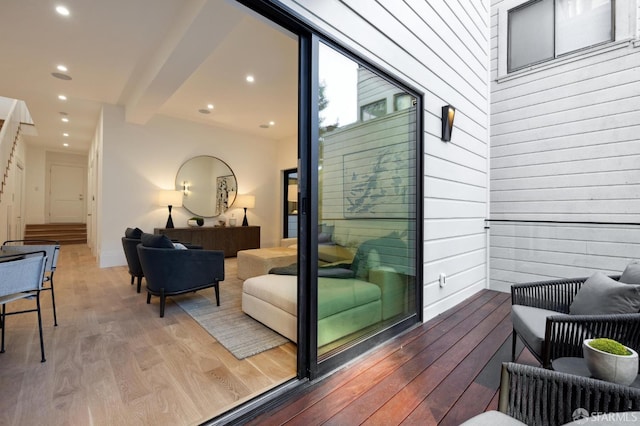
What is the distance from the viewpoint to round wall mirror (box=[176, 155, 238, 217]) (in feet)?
20.4

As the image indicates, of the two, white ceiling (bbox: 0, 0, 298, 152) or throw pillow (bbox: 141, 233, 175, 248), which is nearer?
white ceiling (bbox: 0, 0, 298, 152)

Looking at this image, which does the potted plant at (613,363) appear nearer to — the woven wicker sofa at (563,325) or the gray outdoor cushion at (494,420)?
the gray outdoor cushion at (494,420)

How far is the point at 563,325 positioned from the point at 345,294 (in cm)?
124

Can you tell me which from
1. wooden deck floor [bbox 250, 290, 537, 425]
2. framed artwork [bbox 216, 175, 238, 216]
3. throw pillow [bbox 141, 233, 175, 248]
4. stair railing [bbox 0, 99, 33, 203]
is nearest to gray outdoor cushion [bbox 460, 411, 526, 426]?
wooden deck floor [bbox 250, 290, 537, 425]

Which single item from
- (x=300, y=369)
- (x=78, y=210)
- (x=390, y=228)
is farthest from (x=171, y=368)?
(x=78, y=210)

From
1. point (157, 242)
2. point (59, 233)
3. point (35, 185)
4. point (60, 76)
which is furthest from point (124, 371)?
point (35, 185)

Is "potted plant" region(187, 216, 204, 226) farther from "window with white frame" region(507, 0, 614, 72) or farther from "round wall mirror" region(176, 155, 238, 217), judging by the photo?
"window with white frame" region(507, 0, 614, 72)

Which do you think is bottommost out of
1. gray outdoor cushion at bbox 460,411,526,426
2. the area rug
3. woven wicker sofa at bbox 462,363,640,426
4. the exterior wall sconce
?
the area rug

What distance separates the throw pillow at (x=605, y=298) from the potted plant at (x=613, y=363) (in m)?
0.67

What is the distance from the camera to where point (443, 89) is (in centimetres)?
307

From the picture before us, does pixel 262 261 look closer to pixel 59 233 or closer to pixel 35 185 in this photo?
pixel 59 233

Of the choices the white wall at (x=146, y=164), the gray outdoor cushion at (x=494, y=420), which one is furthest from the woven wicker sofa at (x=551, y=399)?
the white wall at (x=146, y=164)

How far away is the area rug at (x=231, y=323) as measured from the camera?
2.32 metres

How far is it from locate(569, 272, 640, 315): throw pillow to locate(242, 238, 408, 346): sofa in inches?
47.7
